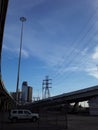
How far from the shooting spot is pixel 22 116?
32.6m

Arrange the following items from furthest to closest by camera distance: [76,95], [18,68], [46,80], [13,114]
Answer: [46,80] < [76,95] < [18,68] < [13,114]

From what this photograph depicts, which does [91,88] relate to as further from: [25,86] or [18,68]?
[25,86]

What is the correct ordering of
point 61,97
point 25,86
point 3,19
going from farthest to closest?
point 25,86, point 61,97, point 3,19

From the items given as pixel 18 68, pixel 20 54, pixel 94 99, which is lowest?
pixel 94 99

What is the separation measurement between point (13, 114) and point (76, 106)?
6441 centimetres

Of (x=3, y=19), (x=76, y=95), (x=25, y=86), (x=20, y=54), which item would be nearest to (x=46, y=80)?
(x=76, y=95)

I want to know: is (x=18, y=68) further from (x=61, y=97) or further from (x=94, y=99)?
(x=61, y=97)

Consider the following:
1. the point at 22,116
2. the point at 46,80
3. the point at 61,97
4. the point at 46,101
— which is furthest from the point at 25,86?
the point at 22,116

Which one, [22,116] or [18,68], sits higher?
[18,68]

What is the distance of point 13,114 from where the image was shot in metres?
31.9

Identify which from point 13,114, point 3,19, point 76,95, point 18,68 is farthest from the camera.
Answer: point 76,95

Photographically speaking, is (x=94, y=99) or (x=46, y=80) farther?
(x=46, y=80)

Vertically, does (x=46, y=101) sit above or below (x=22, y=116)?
above

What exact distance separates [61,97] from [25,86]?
321 feet
